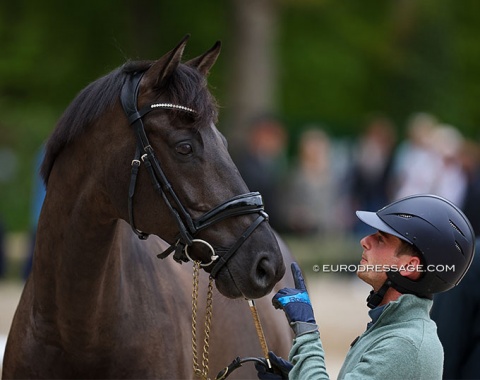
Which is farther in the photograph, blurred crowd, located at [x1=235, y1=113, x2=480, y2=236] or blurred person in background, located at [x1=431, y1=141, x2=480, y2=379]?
blurred crowd, located at [x1=235, y1=113, x2=480, y2=236]

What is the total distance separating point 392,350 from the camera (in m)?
3.56

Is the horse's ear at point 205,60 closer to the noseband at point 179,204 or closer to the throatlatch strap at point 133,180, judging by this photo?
the noseband at point 179,204

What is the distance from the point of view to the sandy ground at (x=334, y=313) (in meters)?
11.1

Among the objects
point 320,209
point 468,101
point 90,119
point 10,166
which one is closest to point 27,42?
point 10,166

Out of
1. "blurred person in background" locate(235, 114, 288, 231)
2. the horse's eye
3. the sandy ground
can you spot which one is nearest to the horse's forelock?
the horse's eye

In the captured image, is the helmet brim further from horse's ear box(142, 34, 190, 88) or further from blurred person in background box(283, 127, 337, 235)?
blurred person in background box(283, 127, 337, 235)

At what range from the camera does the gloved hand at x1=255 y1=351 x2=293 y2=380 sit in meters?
4.20

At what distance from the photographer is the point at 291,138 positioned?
20719mm

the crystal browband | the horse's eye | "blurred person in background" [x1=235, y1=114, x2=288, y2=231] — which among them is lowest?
"blurred person in background" [x1=235, y1=114, x2=288, y2=231]

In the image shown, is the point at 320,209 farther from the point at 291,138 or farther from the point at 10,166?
the point at 10,166

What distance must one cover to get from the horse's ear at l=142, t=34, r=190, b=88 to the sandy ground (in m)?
5.70

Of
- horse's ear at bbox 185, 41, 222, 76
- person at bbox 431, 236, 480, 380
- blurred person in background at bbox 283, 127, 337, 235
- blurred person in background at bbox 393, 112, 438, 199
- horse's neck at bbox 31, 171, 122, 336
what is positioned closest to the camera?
horse's neck at bbox 31, 171, 122, 336

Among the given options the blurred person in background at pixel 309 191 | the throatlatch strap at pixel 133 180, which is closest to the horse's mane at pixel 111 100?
the throatlatch strap at pixel 133 180

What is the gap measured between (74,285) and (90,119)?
0.76m
